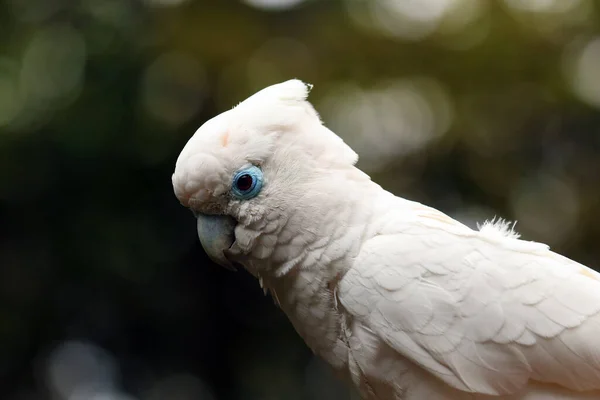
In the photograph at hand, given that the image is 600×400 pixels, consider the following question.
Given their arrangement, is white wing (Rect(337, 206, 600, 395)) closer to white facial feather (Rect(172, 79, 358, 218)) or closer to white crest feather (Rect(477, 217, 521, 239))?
white crest feather (Rect(477, 217, 521, 239))

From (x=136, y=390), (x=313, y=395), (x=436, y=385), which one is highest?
(x=436, y=385)

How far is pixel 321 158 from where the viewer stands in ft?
4.26

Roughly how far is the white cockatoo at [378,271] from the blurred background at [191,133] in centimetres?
187

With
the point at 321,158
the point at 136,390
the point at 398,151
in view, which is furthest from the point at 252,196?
the point at 136,390

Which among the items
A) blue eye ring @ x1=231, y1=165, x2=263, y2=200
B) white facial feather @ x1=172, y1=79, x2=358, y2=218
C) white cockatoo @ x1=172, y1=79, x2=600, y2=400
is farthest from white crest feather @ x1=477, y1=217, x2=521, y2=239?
blue eye ring @ x1=231, y1=165, x2=263, y2=200

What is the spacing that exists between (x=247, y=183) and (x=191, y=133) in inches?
79.3

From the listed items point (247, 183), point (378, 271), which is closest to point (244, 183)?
point (247, 183)

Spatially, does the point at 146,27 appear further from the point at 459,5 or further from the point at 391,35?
the point at 459,5

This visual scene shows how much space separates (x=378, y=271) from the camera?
1169mm

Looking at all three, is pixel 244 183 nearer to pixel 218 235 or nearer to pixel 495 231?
pixel 218 235

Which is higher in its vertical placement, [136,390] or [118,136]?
[118,136]

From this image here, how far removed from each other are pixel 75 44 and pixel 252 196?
2.48m

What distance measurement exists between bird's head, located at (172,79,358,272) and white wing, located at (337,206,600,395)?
0.20 metres

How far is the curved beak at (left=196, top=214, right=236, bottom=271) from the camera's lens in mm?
1278
